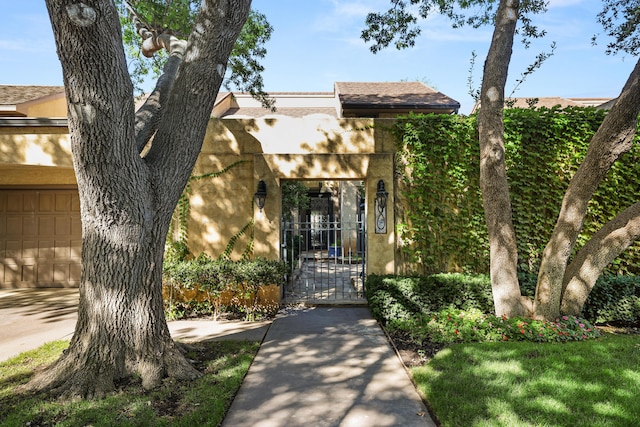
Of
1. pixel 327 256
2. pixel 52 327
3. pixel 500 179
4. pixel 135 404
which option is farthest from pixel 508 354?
pixel 327 256

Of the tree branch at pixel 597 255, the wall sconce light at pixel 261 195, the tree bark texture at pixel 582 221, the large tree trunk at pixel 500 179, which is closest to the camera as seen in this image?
the tree bark texture at pixel 582 221

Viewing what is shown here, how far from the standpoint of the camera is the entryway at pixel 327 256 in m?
8.48

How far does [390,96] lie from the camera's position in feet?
45.2

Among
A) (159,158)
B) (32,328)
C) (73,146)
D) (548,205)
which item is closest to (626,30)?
(548,205)

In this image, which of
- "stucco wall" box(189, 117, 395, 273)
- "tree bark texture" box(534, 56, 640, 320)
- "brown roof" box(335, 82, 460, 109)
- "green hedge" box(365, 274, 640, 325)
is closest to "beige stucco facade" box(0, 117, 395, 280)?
"stucco wall" box(189, 117, 395, 273)

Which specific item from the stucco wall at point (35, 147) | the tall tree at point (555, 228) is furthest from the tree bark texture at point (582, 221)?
the stucco wall at point (35, 147)

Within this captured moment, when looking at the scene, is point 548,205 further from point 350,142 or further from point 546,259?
point 350,142

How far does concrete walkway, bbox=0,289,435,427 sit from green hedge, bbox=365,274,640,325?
1.61ft

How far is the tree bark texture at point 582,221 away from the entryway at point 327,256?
3441mm

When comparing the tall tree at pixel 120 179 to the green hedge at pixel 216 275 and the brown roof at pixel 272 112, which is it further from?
the brown roof at pixel 272 112

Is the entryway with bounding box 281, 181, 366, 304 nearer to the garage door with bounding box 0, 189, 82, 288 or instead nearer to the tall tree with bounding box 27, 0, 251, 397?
the tall tree with bounding box 27, 0, 251, 397

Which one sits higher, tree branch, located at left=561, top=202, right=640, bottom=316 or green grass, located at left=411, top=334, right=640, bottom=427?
tree branch, located at left=561, top=202, right=640, bottom=316

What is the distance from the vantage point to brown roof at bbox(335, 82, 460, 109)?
12.6 meters

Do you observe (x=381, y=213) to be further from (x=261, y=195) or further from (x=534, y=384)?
(x=534, y=384)
